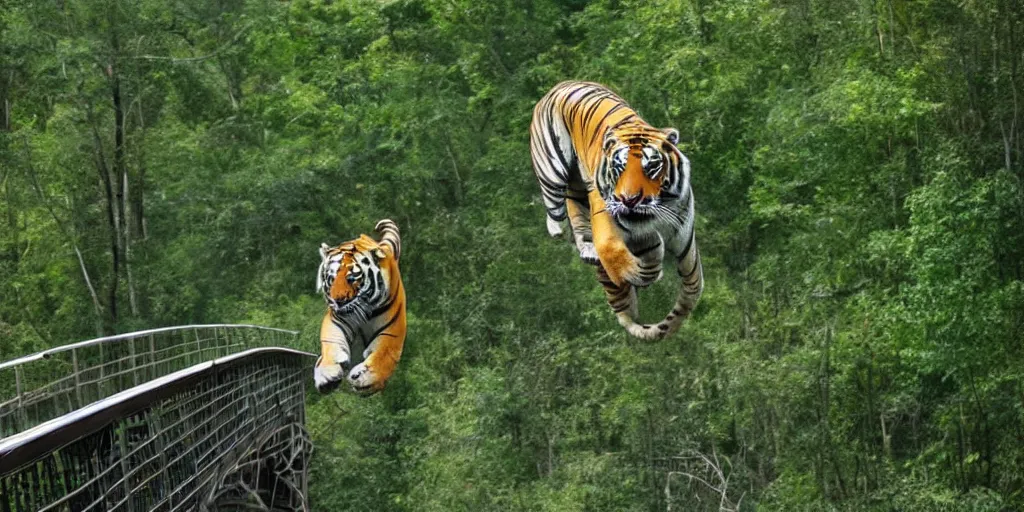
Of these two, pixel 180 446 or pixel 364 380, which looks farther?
pixel 364 380

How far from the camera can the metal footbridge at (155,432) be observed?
28.7 ft

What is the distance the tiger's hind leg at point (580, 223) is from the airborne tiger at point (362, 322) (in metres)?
2.46

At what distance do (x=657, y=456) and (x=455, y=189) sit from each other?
10.7 metres

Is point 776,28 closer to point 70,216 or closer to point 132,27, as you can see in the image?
point 132,27

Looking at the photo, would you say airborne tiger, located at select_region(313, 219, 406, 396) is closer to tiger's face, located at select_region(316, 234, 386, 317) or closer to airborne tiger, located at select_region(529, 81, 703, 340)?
tiger's face, located at select_region(316, 234, 386, 317)

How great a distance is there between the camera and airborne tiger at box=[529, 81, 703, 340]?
417 inches

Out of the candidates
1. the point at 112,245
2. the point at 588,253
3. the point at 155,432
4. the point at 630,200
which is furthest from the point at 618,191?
the point at 112,245

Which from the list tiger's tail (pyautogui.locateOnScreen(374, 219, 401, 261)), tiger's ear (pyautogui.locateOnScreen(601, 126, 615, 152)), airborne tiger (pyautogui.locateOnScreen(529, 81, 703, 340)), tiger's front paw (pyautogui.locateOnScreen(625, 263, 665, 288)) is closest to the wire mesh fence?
tiger's tail (pyautogui.locateOnScreen(374, 219, 401, 261))

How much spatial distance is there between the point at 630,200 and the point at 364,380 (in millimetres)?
4831

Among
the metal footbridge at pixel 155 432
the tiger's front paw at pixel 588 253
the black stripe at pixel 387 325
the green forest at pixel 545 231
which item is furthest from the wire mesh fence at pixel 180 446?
the tiger's front paw at pixel 588 253

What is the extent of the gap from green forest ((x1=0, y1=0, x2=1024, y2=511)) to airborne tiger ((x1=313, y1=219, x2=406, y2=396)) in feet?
21.5

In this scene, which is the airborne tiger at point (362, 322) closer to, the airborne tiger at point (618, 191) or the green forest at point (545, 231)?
the airborne tiger at point (618, 191)

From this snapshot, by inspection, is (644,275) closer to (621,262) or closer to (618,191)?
(621,262)

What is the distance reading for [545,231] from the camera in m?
26.3
